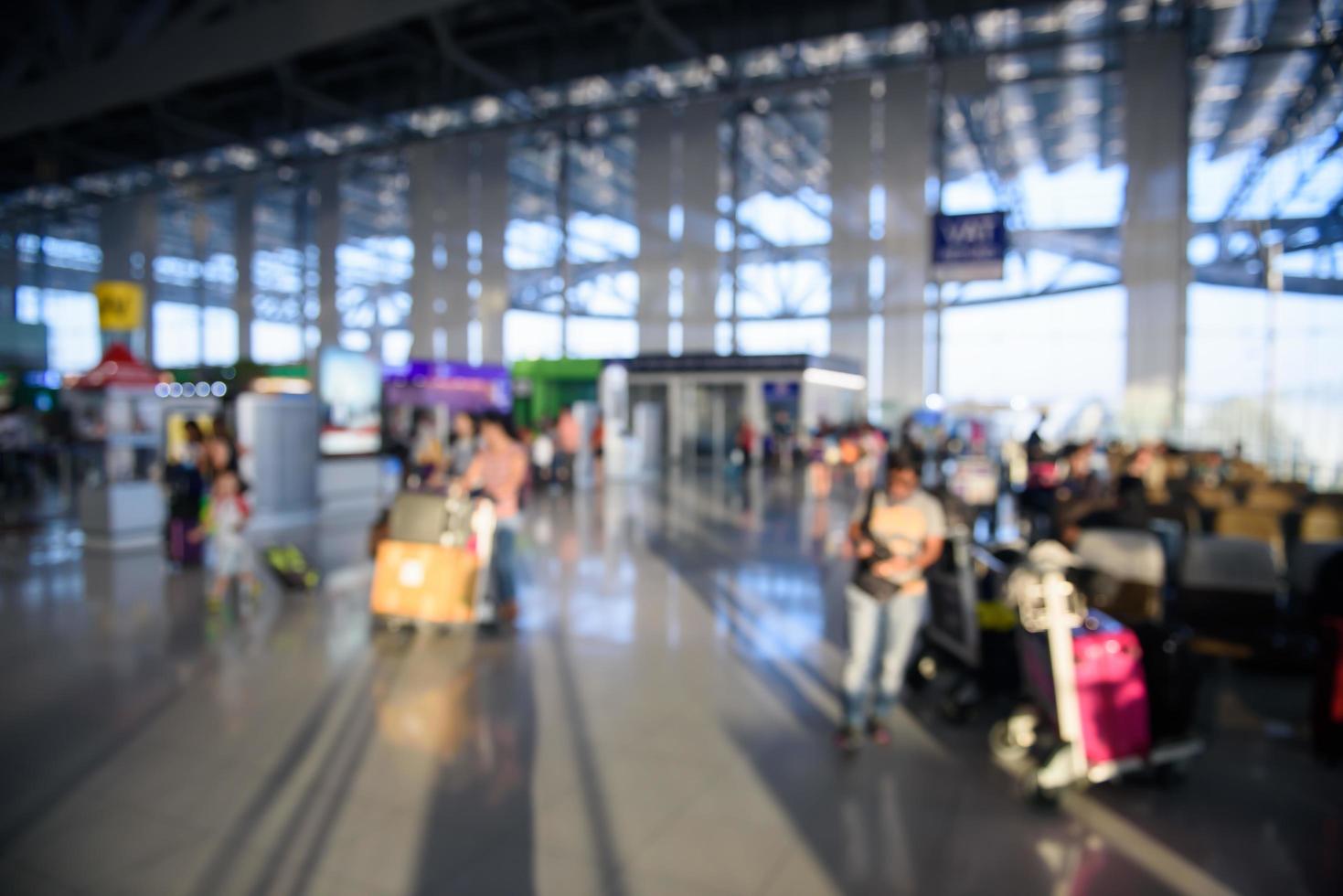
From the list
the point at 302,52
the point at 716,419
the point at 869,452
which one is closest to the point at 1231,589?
the point at 869,452

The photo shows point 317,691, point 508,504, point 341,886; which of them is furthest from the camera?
point 508,504

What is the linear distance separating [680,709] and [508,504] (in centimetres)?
259

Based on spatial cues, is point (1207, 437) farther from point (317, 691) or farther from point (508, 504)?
point (317, 691)

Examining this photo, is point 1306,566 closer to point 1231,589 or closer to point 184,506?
point 1231,589

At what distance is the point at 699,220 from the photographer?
1202 inches

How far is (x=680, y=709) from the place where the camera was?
16.3ft

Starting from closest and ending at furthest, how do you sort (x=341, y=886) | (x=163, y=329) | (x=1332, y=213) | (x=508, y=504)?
(x=341, y=886)
(x=508, y=504)
(x=1332, y=213)
(x=163, y=329)

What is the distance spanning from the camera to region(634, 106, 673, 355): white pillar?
101 ft

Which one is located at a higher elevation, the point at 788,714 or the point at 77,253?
the point at 77,253

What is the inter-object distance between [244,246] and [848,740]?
1599 inches

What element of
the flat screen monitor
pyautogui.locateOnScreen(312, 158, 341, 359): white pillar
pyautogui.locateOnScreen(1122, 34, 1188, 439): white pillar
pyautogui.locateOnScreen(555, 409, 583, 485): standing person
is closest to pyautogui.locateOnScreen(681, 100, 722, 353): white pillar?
pyautogui.locateOnScreen(555, 409, 583, 485): standing person

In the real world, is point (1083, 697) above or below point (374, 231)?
below

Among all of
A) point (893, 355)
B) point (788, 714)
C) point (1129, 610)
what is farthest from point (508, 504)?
point (893, 355)

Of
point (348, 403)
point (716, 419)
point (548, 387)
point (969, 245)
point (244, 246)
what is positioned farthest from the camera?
point (244, 246)
